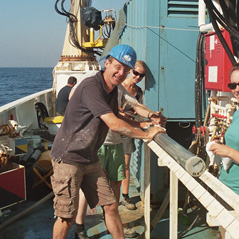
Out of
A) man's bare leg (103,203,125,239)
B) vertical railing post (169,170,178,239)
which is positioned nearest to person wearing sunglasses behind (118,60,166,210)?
vertical railing post (169,170,178,239)

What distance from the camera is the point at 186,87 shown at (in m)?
4.76

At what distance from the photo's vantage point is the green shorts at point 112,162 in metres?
3.86

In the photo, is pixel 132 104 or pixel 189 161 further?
pixel 132 104

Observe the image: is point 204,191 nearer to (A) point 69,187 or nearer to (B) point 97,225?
(A) point 69,187

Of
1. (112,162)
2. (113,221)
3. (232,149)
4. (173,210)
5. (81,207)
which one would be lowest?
(81,207)

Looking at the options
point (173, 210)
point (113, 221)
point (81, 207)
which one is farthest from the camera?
point (81, 207)

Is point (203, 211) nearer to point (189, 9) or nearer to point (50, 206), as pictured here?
point (50, 206)

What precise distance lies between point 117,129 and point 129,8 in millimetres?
4045

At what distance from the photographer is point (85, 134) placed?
9.52 feet

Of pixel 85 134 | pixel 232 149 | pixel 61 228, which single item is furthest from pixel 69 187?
pixel 232 149

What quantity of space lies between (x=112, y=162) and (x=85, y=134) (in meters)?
1.06

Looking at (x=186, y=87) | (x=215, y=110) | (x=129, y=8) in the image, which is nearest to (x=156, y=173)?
(x=186, y=87)

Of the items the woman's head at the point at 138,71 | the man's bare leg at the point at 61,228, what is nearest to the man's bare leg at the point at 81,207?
the man's bare leg at the point at 61,228

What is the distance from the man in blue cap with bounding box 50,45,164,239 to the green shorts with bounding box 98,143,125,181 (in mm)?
700
